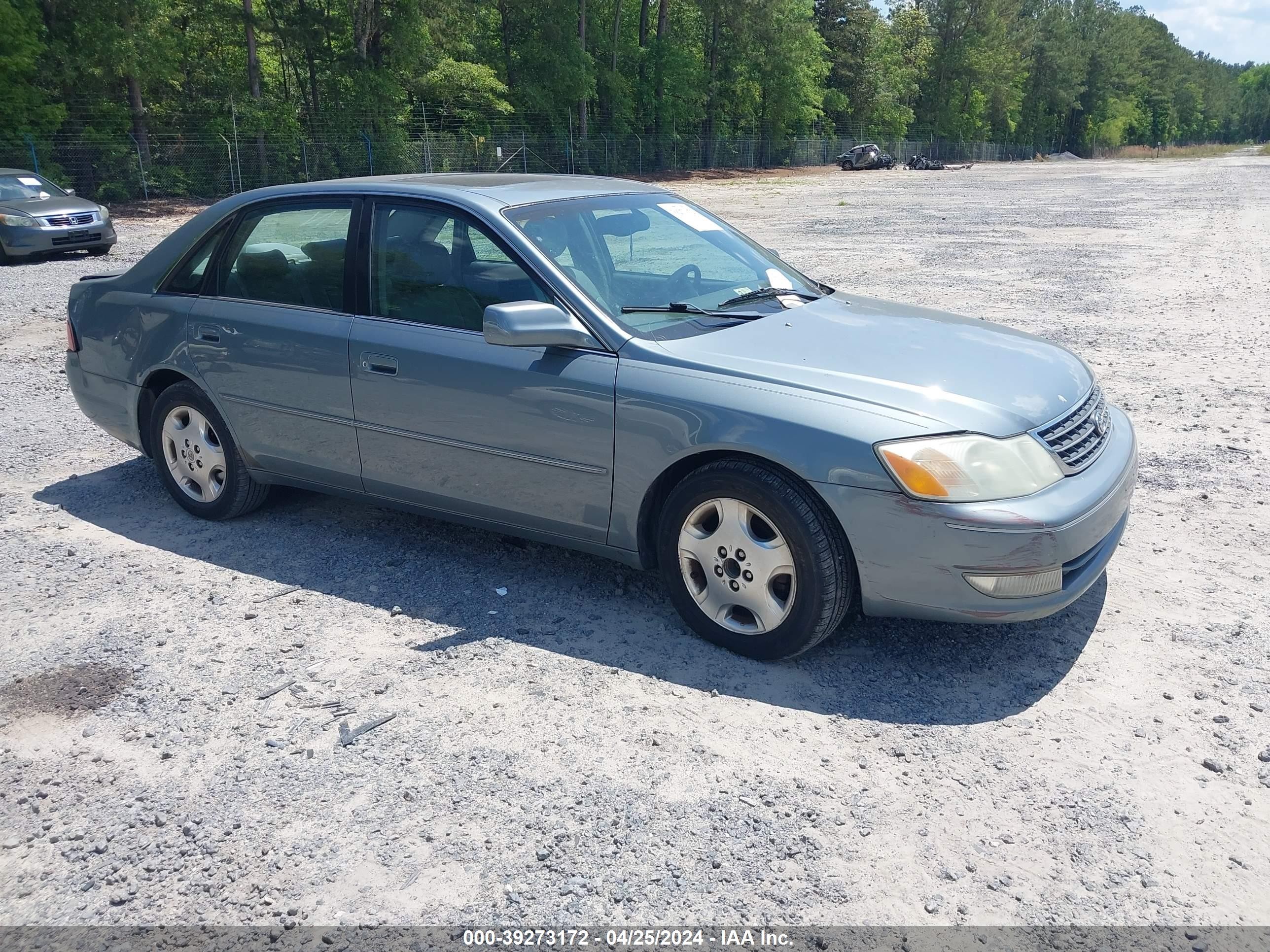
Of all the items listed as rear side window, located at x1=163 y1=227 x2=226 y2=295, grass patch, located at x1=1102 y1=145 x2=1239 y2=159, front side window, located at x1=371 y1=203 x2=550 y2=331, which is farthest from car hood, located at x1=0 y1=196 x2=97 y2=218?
grass patch, located at x1=1102 y1=145 x2=1239 y2=159

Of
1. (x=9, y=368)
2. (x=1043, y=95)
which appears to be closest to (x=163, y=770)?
(x=9, y=368)

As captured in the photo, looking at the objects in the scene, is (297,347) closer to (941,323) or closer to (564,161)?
(941,323)

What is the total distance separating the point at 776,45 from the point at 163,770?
205 feet

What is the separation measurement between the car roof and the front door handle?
731 mm

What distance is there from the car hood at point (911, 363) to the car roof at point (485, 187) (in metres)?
1.07

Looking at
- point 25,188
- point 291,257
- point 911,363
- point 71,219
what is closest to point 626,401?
point 911,363

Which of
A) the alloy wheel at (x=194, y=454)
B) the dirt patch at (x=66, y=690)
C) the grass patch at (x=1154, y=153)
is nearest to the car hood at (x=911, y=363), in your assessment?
the dirt patch at (x=66, y=690)

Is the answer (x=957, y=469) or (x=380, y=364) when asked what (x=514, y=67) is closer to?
(x=380, y=364)

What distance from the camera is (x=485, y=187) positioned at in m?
4.58

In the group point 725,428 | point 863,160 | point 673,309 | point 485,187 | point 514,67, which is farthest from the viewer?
point 863,160

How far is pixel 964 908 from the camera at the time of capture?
8.57 feet

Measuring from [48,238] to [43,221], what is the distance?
11.2 inches

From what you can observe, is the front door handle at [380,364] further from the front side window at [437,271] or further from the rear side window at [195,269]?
the rear side window at [195,269]

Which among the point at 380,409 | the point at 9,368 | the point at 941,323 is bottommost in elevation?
the point at 9,368
